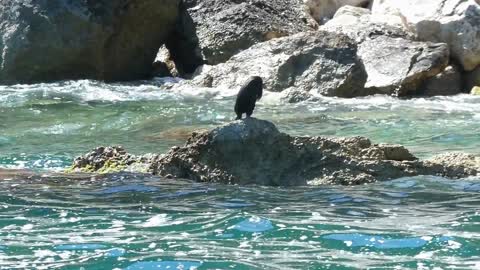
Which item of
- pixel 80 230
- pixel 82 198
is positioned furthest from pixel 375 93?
pixel 80 230

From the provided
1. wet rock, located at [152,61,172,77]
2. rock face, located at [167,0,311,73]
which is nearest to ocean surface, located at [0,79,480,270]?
rock face, located at [167,0,311,73]

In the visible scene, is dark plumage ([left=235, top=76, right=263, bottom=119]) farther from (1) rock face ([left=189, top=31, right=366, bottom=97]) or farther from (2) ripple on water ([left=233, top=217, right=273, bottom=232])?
(1) rock face ([left=189, top=31, right=366, bottom=97])

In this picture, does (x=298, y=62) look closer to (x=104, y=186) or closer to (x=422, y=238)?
(x=104, y=186)

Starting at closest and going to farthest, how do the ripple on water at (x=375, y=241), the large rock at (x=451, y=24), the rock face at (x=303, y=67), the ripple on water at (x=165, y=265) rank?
the ripple on water at (x=165, y=265)
the ripple on water at (x=375, y=241)
the rock face at (x=303, y=67)
the large rock at (x=451, y=24)

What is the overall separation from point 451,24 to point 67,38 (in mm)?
5918

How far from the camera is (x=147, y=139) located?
31.6ft

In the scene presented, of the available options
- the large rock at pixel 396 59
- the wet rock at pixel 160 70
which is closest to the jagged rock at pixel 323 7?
the large rock at pixel 396 59

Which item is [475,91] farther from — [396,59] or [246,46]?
[246,46]

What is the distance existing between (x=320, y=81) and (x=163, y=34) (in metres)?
3.47

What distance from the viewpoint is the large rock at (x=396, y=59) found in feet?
43.3

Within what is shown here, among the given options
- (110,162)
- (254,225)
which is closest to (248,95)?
(110,162)

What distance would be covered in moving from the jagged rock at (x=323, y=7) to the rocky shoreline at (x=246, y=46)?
1.82 m

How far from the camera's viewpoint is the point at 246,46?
48.6 feet

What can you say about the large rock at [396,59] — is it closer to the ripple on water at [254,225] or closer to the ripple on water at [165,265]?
the ripple on water at [254,225]
